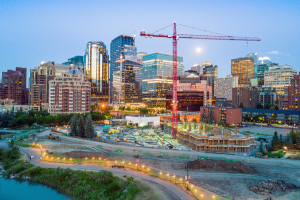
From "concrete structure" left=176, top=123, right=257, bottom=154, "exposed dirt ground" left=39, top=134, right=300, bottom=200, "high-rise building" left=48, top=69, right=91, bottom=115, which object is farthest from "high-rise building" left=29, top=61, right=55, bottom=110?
"concrete structure" left=176, top=123, right=257, bottom=154

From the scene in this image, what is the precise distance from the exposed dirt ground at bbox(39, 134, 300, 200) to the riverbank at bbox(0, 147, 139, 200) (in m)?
8.99

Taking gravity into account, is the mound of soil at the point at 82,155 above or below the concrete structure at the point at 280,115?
below

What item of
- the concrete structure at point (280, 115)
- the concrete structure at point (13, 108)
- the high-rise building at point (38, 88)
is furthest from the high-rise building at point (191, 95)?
the concrete structure at point (13, 108)

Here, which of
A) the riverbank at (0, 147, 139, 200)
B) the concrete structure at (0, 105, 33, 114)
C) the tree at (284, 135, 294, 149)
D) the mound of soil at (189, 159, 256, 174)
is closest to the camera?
the riverbank at (0, 147, 139, 200)

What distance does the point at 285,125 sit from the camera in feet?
331

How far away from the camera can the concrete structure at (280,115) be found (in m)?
103

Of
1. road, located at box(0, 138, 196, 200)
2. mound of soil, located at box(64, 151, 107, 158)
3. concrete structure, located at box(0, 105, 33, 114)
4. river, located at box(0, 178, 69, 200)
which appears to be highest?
concrete structure, located at box(0, 105, 33, 114)

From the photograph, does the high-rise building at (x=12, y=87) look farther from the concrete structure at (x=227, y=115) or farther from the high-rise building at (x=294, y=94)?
the high-rise building at (x=294, y=94)

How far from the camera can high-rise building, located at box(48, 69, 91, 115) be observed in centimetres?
9988

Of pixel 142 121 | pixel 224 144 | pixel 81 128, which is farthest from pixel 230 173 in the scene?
pixel 142 121

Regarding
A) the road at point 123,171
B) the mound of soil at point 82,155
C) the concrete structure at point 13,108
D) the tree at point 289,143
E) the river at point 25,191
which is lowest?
the river at point 25,191

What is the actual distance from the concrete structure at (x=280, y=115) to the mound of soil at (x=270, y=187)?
84535 mm

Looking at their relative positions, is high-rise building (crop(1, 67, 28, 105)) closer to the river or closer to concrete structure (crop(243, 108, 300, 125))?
the river

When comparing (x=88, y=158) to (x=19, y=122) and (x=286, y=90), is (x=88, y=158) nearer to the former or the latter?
(x=19, y=122)
